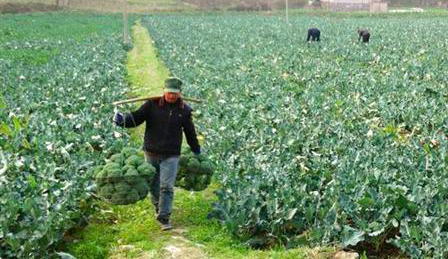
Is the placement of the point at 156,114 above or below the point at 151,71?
above

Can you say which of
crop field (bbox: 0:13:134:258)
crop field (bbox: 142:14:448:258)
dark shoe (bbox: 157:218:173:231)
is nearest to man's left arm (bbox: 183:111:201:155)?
crop field (bbox: 142:14:448:258)

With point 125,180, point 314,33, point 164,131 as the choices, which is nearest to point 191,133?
point 164,131

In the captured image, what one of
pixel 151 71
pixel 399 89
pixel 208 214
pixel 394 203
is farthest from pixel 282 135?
pixel 151 71

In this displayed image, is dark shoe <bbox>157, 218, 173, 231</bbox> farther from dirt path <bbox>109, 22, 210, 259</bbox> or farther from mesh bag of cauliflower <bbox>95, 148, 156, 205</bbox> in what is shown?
mesh bag of cauliflower <bbox>95, 148, 156, 205</bbox>

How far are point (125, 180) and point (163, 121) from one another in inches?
31.6

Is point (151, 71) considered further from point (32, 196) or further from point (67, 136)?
point (32, 196)

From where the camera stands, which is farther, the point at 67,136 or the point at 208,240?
the point at 67,136

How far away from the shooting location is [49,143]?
8.23 m

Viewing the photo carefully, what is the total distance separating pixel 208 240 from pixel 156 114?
152 centimetres

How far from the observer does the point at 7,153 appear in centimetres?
789

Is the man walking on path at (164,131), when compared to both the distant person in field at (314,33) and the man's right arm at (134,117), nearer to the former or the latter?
the man's right arm at (134,117)

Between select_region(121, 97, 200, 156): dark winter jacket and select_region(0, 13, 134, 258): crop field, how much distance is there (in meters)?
0.99

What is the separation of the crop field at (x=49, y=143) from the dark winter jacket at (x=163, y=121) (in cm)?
99

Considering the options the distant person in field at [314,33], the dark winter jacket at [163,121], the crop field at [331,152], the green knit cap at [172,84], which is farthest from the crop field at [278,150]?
the distant person in field at [314,33]
